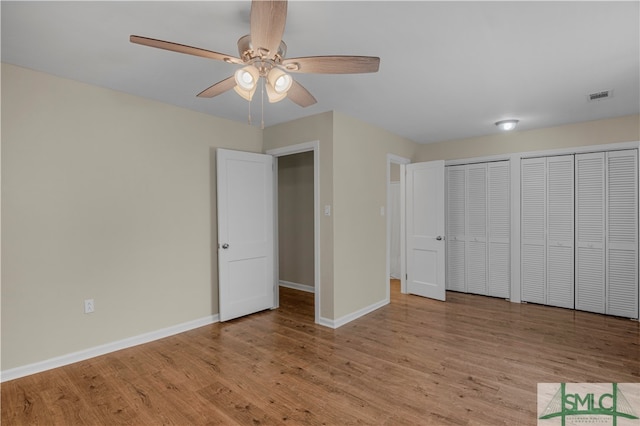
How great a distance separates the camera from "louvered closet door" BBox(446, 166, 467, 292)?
5148 mm

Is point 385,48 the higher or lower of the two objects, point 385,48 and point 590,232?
the higher

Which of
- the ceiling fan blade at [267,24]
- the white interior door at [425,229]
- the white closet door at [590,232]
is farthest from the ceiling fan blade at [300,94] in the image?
the white closet door at [590,232]

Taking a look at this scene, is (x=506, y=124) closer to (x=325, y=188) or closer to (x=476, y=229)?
(x=476, y=229)

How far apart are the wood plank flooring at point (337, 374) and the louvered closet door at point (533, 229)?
A: 2.18ft

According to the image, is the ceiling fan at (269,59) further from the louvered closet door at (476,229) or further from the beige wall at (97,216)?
the louvered closet door at (476,229)

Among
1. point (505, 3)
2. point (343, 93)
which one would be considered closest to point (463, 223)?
point (343, 93)

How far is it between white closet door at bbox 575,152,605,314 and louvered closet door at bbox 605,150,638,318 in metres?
0.07

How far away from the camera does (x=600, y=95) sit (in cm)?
318

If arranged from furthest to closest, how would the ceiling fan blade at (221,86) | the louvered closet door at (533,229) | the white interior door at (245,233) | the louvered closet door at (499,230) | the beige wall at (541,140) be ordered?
the louvered closet door at (499,230), the louvered closet door at (533,229), the beige wall at (541,140), the white interior door at (245,233), the ceiling fan blade at (221,86)

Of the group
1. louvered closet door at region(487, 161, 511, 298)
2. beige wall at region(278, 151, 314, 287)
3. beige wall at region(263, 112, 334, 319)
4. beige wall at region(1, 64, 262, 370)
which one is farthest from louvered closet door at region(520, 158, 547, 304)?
beige wall at region(1, 64, 262, 370)

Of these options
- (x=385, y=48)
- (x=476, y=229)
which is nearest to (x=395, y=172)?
(x=476, y=229)

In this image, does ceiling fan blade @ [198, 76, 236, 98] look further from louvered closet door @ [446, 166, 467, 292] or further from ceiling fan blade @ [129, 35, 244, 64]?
louvered closet door @ [446, 166, 467, 292]

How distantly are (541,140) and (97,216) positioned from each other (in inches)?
208

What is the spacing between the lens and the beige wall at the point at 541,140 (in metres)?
3.96
